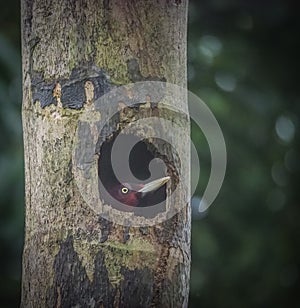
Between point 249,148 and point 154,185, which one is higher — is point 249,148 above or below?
above

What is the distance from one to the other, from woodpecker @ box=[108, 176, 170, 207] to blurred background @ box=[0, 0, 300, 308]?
1423mm

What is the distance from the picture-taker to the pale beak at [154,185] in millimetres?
2074

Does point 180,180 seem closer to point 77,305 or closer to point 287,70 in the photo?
point 77,305

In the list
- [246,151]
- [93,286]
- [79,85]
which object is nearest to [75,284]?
[93,286]

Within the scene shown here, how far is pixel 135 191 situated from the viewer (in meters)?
2.07

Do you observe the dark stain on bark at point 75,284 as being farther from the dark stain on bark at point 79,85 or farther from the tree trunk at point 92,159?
the dark stain on bark at point 79,85

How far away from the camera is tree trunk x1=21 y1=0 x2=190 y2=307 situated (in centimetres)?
199

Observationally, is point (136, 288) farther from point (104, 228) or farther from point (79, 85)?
point (79, 85)

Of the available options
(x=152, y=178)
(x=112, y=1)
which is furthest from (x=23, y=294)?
(x=112, y=1)

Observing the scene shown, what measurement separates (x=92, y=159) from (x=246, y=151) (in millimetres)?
1767

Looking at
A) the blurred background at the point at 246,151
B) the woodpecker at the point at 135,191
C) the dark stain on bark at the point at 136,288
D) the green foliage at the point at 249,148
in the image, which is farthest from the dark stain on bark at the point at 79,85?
the green foliage at the point at 249,148

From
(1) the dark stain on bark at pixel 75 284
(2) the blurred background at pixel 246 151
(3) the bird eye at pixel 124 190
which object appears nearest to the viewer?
(1) the dark stain on bark at pixel 75 284

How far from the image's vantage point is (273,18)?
386cm

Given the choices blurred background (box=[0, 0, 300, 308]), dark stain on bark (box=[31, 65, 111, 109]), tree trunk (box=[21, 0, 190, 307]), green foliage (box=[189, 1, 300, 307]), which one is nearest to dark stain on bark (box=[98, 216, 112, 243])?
tree trunk (box=[21, 0, 190, 307])
